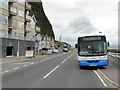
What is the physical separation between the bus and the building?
2308 cm

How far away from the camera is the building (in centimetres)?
4931

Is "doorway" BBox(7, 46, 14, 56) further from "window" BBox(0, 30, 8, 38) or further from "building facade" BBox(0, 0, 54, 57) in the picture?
"window" BBox(0, 30, 8, 38)

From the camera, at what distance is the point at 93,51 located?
20.8m

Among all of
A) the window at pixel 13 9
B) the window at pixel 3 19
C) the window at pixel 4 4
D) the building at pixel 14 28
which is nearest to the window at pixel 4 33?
the building at pixel 14 28

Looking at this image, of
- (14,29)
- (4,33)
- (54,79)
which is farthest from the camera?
(14,29)

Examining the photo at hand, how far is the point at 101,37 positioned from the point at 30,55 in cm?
2584

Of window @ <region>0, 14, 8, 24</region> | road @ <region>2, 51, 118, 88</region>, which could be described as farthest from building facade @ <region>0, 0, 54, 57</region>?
road @ <region>2, 51, 118, 88</region>

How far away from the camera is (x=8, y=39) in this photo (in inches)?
2010

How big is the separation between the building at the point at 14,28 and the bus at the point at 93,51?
23.1 metres

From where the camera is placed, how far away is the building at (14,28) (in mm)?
49312

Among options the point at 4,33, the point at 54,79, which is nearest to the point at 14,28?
the point at 4,33

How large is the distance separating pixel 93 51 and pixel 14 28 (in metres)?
37.1

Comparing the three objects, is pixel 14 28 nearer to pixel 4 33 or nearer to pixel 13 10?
pixel 13 10

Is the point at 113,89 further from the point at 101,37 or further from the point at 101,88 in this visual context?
the point at 101,37
